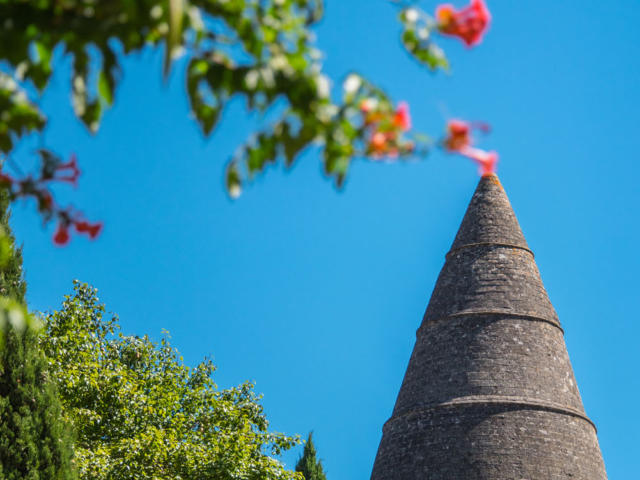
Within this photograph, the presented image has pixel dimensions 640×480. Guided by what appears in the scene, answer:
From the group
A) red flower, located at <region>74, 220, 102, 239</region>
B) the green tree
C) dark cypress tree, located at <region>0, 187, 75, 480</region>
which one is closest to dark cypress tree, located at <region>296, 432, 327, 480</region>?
the green tree

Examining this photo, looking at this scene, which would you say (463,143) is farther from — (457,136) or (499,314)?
(499,314)

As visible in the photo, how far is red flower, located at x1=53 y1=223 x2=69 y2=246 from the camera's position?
311cm

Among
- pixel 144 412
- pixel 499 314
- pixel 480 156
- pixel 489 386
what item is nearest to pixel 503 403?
pixel 489 386

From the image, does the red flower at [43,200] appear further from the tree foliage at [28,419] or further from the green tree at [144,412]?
the green tree at [144,412]

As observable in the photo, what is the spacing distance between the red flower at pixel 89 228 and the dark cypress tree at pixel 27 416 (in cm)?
1067

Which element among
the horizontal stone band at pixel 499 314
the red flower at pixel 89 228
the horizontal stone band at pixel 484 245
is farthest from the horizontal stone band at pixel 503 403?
the red flower at pixel 89 228

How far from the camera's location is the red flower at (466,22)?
291 cm

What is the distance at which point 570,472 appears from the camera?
56.5 feet

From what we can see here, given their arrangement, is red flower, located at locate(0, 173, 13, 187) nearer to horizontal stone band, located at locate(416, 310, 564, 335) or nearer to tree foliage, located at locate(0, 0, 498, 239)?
tree foliage, located at locate(0, 0, 498, 239)

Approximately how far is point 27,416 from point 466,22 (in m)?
12.5

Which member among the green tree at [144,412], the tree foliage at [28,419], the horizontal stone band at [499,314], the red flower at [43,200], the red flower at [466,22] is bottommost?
the red flower at [43,200]

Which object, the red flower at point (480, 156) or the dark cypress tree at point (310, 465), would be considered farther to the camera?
the dark cypress tree at point (310, 465)

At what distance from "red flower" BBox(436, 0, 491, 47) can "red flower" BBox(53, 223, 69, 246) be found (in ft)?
5.52

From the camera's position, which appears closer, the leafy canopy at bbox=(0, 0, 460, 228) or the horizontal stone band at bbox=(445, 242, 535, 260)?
the leafy canopy at bbox=(0, 0, 460, 228)
